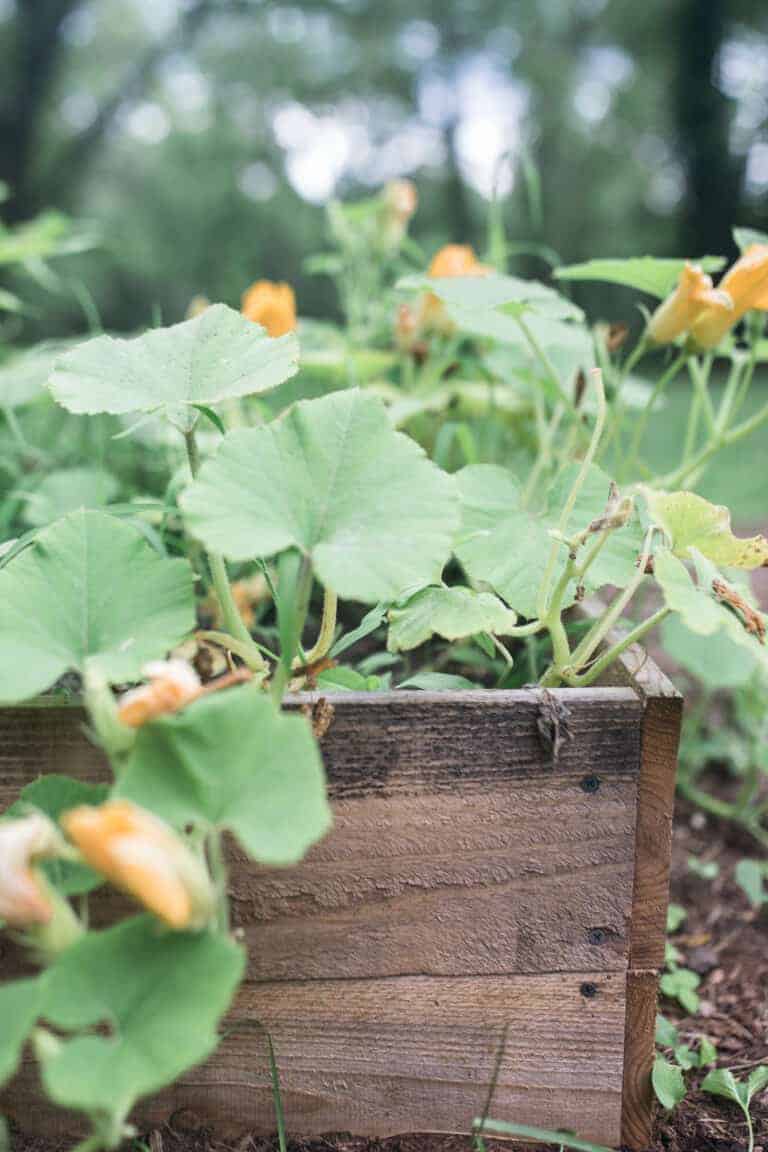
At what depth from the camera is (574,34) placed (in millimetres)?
9289

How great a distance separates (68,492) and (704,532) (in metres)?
0.67

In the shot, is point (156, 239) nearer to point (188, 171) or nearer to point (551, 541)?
point (188, 171)

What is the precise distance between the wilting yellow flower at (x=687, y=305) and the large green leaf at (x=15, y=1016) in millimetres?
640

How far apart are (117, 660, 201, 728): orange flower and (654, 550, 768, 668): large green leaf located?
0.78 feet

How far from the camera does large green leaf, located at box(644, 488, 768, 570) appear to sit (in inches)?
20.6

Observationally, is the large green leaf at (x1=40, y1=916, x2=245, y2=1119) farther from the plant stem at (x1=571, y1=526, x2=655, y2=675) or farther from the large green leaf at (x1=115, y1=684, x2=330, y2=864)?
the plant stem at (x1=571, y1=526, x2=655, y2=675)

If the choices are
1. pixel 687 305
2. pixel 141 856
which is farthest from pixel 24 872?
pixel 687 305

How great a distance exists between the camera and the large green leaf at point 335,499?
449 millimetres

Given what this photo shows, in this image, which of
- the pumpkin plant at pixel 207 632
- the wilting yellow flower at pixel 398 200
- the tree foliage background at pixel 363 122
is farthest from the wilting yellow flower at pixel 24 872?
the tree foliage background at pixel 363 122

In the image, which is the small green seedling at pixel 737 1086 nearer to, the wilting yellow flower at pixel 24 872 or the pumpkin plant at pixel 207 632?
the pumpkin plant at pixel 207 632

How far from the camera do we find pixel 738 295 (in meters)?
0.72

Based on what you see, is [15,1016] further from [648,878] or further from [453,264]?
[453,264]

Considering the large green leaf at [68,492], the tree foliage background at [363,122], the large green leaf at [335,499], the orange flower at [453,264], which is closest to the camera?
the large green leaf at [335,499]

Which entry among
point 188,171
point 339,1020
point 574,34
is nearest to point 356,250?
point 339,1020
